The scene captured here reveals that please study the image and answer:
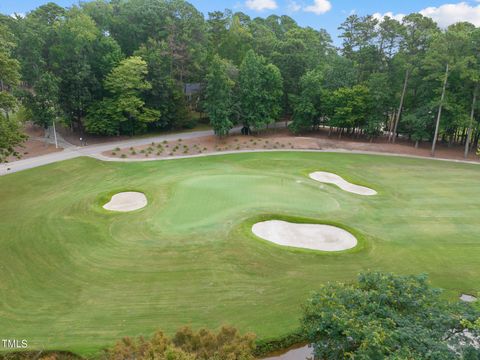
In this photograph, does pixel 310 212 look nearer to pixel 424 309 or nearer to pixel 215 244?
pixel 215 244

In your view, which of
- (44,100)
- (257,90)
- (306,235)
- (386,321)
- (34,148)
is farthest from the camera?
(257,90)

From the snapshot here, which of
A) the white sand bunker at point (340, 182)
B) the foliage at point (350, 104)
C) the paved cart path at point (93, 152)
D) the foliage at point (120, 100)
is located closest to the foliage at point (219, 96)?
the paved cart path at point (93, 152)

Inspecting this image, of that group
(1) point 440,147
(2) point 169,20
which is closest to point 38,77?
(2) point 169,20

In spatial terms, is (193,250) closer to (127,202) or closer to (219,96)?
(127,202)

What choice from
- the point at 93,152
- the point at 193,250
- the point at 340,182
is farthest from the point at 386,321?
the point at 93,152

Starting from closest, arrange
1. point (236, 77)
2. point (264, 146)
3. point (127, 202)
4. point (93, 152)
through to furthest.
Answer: point (127, 202), point (93, 152), point (264, 146), point (236, 77)

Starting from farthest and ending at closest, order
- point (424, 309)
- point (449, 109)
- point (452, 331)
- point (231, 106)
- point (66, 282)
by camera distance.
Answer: point (231, 106) → point (449, 109) → point (66, 282) → point (424, 309) → point (452, 331)

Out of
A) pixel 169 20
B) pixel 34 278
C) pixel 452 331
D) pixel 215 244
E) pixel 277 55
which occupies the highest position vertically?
pixel 169 20
